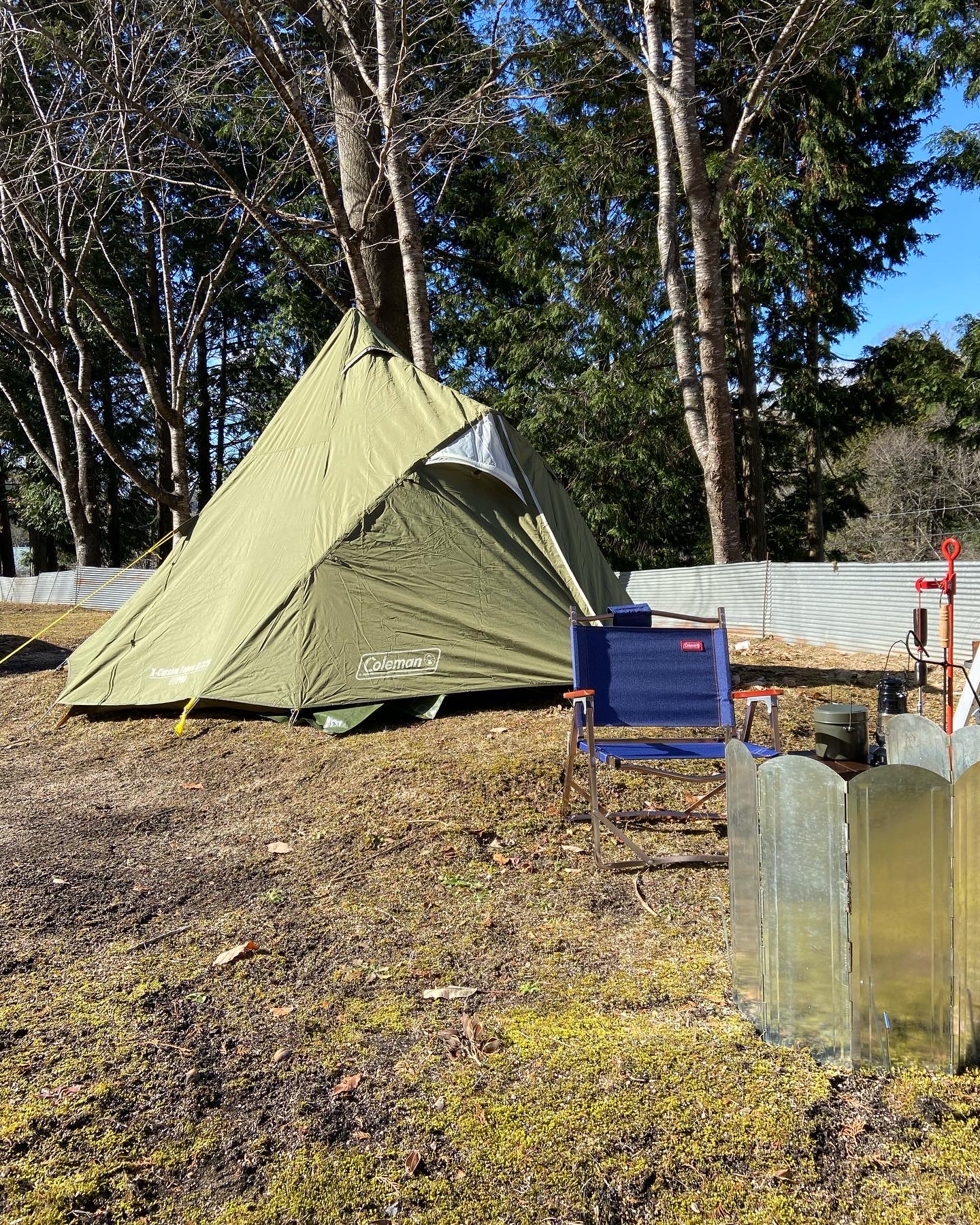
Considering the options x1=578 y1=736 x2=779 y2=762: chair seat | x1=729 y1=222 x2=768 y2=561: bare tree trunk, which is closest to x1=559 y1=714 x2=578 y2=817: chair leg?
x1=578 y1=736 x2=779 y2=762: chair seat

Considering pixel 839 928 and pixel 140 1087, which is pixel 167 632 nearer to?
pixel 140 1087

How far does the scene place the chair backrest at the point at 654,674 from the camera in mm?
4418

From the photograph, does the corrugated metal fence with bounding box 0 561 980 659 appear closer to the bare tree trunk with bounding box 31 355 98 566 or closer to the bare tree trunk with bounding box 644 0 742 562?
the bare tree trunk with bounding box 644 0 742 562

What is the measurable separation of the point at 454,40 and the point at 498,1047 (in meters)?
12.4

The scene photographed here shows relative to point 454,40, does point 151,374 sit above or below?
below

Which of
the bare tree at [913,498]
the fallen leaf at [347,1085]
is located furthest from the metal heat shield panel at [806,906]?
the bare tree at [913,498]

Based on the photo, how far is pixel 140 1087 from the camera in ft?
8.00

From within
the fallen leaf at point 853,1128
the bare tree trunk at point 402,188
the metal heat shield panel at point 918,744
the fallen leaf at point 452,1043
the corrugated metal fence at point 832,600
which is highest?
the bare tree trunk at point 402,188

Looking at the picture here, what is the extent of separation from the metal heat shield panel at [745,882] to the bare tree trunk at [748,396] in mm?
15339

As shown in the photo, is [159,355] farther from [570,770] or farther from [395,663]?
[570,770]

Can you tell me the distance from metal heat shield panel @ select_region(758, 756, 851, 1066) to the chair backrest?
6.33 ft

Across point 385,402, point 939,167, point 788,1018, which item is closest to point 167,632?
point 385,402

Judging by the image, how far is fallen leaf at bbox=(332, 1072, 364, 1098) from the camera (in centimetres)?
238

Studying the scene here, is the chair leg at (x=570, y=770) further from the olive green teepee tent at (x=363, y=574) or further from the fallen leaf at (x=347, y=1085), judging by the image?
the fallen leaf at (x=347, y=1085)
